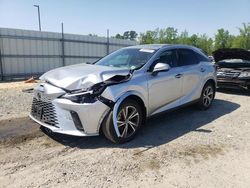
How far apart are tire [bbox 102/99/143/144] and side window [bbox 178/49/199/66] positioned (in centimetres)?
192

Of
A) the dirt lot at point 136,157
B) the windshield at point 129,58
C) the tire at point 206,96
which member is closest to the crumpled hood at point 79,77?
the windshield at point 129,58

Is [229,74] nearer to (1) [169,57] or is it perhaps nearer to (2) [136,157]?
(1) [169,57]

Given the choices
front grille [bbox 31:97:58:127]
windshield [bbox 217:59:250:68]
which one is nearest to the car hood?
windshield [bbox 217:59:250:68]

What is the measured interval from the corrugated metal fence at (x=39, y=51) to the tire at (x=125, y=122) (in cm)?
1170

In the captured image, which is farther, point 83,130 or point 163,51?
point 163,51

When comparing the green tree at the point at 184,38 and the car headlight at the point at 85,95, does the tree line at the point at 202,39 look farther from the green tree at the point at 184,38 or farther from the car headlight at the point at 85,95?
the car headlight at the point at 85,95

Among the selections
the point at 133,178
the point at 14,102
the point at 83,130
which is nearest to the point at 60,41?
the point at 14,102

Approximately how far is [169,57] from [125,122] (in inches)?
78.6

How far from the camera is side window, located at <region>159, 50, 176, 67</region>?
18.5ft

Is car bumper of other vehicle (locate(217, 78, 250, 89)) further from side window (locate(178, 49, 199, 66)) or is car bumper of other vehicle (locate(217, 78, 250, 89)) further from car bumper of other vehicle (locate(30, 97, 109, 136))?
car bumper of other vehicle (locate(30, 97, 109, 136))

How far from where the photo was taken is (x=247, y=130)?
5.62 metres

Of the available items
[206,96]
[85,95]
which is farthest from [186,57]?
[85,95]

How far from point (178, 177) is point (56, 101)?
85.3 inches

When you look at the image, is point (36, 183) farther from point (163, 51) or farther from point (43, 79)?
point (163, 51)
